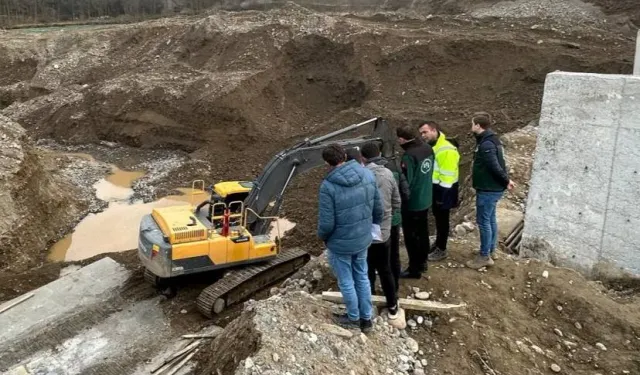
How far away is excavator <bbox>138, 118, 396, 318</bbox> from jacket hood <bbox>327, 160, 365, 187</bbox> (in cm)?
309

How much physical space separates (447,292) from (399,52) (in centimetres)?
1393

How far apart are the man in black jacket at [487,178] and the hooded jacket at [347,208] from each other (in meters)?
1.73

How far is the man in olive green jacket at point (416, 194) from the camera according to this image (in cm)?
593

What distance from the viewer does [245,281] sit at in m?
8.59

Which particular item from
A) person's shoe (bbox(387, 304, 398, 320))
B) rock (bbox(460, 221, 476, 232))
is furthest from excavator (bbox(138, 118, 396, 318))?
person's shoe (bbox(387, 304, 398, 320))

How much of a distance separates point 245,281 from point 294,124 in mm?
9891

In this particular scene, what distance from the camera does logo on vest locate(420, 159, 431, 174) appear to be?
594cm

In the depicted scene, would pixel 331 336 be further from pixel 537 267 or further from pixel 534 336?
pixel 537 267

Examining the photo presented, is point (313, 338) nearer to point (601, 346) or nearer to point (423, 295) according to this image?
point (423, 295)

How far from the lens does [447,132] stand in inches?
599

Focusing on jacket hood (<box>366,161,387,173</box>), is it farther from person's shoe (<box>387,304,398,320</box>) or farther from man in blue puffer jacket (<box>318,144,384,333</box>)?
person's shoe (<box>387,304,398,320</box>)

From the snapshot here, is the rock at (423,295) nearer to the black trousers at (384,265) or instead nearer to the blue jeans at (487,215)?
the black trousers at (384,265)

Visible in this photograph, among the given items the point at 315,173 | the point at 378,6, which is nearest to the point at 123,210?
the point at 315,173

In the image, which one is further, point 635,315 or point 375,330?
point 635,315
